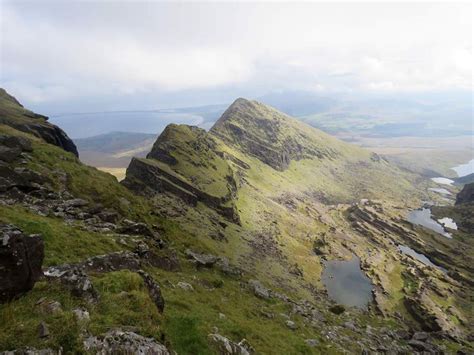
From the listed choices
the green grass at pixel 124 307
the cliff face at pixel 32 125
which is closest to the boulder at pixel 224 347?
the green grass at pixel 124 307

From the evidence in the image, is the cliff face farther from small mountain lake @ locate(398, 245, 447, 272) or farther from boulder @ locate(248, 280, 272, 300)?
small mountain lake @ locate(398, 245, 447, 272)

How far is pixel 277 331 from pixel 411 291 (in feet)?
373

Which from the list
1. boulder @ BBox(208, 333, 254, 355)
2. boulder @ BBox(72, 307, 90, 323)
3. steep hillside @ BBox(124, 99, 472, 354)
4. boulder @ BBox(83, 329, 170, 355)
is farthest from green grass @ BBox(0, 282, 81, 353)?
steep hillside @ BBox(124, 99, 472, 354)

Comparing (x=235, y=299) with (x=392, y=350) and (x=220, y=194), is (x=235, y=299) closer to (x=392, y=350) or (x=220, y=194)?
(x=392, y=350)

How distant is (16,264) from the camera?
49.0 ft

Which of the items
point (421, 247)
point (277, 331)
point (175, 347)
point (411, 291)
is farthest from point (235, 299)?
point (421, 247)

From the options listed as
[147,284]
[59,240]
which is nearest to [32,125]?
[59,240]

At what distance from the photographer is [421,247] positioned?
573ft

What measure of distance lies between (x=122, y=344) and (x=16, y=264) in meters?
6.26

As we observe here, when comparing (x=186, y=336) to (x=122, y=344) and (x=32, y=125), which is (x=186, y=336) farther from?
(x=32, y=125)

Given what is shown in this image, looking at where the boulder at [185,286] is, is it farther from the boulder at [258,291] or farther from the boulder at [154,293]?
the boulder at [258,291]

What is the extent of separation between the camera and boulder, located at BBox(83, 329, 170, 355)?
535 inches

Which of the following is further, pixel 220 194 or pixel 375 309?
pixel 220 194

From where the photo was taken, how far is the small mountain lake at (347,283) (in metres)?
114
